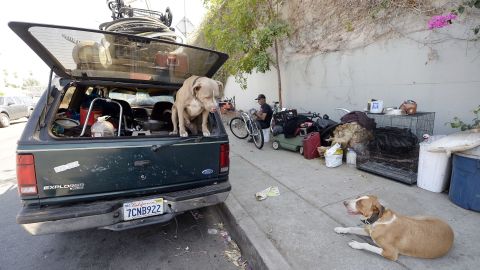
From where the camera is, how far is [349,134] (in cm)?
465

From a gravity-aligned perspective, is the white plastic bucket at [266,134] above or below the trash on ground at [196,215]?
above

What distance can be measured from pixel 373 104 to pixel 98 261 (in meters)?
4.57

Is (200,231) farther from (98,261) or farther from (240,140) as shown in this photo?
(240,140)

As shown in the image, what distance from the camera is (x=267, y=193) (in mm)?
3605

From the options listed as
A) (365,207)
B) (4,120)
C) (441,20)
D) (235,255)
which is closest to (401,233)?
(365,207)

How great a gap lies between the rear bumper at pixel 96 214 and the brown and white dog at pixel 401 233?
4.97 ft

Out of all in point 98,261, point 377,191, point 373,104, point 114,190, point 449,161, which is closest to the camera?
point 114,190

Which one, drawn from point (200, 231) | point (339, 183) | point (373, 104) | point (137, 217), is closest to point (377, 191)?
point (339, 183)

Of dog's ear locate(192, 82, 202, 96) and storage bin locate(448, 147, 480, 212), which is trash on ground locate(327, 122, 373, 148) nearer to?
storage bin locate(448, 147, 480, 212)

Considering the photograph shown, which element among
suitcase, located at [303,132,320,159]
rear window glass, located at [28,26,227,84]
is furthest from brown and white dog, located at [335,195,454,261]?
suitcase, located at [303,132,320,159]

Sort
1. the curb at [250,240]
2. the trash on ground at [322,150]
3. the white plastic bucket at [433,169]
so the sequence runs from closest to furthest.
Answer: the curb at [250,240], the white plastic bucket at [433,169], the trash on ground at [322,150]

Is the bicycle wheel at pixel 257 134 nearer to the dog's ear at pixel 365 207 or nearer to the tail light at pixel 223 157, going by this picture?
the tail light at pixel 223 157

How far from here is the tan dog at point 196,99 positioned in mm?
2604

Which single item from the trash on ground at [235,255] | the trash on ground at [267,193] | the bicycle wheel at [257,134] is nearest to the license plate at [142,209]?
the trash on ground at [235,255]
